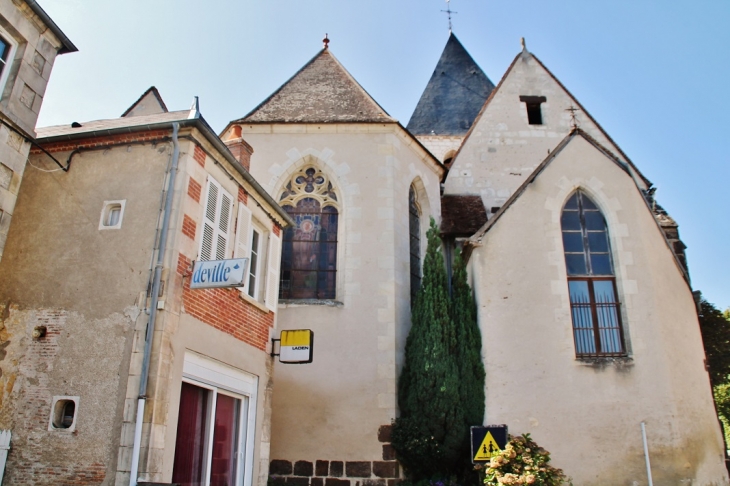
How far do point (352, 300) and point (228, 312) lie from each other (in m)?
4.04

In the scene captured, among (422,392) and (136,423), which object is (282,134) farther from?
(136,423)

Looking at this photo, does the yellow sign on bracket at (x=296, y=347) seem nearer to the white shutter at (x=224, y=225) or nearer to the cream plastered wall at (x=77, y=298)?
the white shutter at (x=224, y=225)

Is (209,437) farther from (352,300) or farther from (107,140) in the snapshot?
(352,300)

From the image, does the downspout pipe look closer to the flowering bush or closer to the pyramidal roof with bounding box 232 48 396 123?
the flowering bush

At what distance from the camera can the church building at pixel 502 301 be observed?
9719 millimetres

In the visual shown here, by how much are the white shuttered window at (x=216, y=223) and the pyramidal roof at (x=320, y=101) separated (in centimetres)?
544

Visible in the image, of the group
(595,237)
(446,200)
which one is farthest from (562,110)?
(595,237)

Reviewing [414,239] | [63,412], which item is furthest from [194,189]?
[414,239]

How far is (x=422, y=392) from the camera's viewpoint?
33.0 feet

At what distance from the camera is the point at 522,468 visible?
8875 mm

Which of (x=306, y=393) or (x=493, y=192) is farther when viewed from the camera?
(x=493, y=192)

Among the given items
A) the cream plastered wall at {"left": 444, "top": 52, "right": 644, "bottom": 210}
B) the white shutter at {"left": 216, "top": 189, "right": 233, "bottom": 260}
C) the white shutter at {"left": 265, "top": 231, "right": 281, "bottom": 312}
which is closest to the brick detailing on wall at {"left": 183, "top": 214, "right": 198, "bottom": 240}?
the white shutter at {"left": 216, "top": 189, "right": 233, "bottom": 260}

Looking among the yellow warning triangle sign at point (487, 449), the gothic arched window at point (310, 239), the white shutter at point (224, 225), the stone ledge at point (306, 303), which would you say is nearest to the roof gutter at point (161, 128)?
the white shutter at point (224, 225)

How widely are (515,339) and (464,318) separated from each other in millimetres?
936
